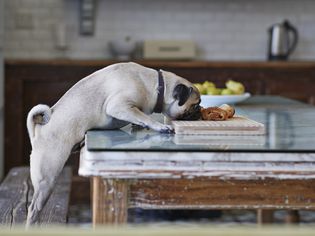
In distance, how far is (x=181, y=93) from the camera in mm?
1772

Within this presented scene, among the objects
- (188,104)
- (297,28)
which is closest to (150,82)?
(188,104)

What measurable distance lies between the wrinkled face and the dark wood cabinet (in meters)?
2.92

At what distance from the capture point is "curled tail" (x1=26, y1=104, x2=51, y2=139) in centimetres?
167

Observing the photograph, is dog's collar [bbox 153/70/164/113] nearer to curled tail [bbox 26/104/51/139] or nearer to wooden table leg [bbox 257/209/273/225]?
curled tail [bbox 26/104/51/139]

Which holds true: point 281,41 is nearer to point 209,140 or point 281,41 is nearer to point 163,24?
point 163,24

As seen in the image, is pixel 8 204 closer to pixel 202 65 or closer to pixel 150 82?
pixel 150 82

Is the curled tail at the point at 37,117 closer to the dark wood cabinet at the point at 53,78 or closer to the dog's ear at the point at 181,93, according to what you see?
the dog's ear at the point at 181,93

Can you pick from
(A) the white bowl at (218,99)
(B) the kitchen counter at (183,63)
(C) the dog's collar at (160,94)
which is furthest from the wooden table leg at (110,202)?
(B) the kitchen counter at (183,63)

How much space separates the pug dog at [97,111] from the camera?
1.65 m

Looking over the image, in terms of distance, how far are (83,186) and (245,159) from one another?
349 cm


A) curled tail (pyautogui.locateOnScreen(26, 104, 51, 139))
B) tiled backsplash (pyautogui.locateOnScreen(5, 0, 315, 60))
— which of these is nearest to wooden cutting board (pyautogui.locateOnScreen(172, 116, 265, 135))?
curled tail (pyautogui.locateOnScreen(26, 104, 51, 139))

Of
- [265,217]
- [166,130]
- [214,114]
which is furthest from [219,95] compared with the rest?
[166,130]

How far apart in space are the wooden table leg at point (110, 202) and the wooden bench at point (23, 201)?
1.55 feet

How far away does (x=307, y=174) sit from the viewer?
1486 mm
